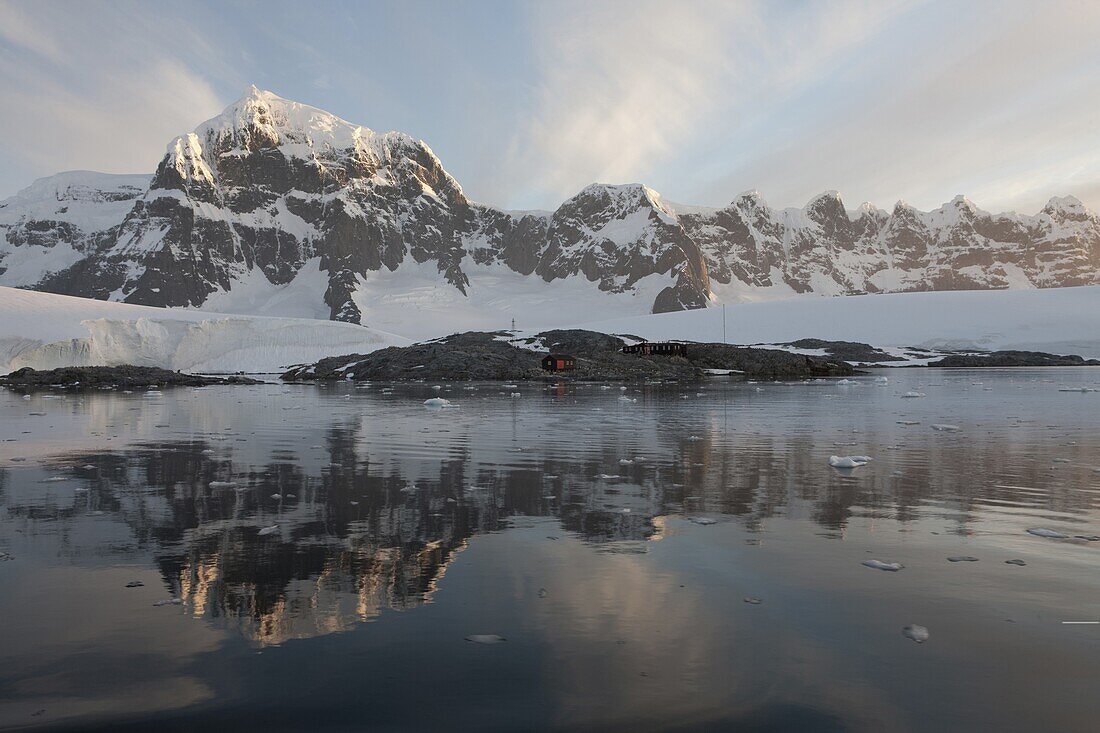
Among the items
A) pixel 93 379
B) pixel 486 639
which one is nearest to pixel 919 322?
pixel 93 379

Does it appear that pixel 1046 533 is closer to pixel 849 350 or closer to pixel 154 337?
pixel 154 337

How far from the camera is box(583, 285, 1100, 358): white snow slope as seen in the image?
106 m

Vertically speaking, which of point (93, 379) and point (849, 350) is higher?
point (849, 350)

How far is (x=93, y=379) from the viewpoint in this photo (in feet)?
187

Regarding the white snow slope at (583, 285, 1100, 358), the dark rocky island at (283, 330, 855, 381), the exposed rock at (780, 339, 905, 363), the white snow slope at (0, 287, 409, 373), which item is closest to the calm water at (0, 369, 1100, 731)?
the dark rocky island at (283, 330, 855, 381)

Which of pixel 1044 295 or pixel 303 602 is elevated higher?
pixel 1044 295

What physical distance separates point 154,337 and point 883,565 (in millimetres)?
83416

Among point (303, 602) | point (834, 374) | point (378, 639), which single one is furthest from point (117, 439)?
point (834, 374)

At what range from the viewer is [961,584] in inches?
239

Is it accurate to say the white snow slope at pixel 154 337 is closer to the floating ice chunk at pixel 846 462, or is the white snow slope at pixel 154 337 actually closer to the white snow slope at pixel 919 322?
the white snow slope at pixel 919 322

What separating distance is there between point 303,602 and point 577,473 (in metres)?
6.90

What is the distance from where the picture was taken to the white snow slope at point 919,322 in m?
106

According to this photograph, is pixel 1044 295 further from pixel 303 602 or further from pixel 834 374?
pixel 303 602

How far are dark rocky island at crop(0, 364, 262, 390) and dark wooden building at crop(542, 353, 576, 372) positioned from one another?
2971cm
